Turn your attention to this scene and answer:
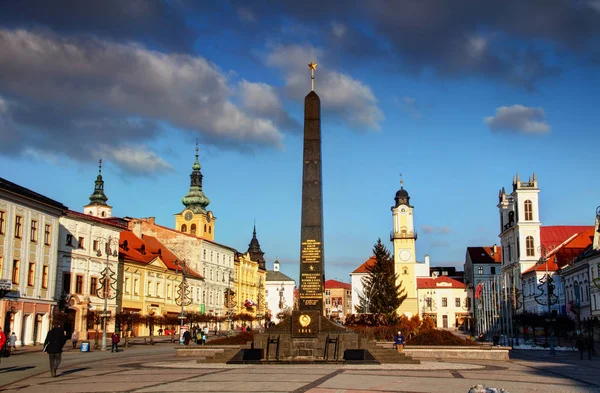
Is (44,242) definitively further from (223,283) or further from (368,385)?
(223,283)

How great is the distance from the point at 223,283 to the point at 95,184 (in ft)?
94.1

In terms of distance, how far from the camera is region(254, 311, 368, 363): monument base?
23.2 metres

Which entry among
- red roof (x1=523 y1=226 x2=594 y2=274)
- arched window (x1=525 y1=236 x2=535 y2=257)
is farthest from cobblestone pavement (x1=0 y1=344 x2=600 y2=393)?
arched window (x1=525 y1=236 x2=535 y2=257)

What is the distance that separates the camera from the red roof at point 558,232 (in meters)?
82.1

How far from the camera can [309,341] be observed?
23.4m

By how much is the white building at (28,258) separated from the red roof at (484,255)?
7504cm

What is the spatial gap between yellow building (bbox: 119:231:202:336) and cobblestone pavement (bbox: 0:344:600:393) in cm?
3713

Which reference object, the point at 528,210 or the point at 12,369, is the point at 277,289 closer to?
the point at 528,210

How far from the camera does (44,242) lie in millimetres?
44688

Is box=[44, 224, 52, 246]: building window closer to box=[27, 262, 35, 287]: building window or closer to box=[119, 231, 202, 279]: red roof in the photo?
box=[27, 262, 35, 287]: building window

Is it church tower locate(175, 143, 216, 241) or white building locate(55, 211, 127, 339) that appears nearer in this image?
white building locate(55, 211, 127, 339)

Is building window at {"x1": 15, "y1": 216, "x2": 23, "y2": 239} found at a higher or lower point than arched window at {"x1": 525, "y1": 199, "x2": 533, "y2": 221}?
lower

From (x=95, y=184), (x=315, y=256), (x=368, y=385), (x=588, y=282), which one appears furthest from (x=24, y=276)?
(x=95, y=184)

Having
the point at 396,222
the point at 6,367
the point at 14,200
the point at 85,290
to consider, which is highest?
the point at 396,222
